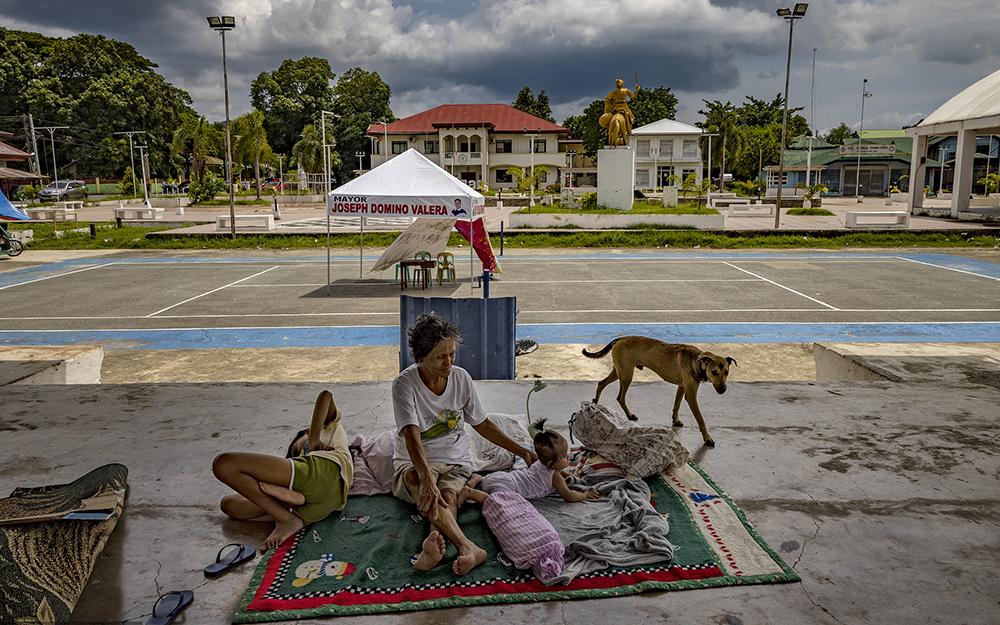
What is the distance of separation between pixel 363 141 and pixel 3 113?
105 feet

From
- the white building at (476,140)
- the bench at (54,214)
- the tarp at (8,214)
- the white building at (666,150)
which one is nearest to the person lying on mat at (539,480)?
the tarp at (8,214)

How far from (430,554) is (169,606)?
1.25 m

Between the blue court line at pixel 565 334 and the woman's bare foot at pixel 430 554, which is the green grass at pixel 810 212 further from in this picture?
the woman's bare foot at pixel 430 554

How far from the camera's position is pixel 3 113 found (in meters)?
64.7

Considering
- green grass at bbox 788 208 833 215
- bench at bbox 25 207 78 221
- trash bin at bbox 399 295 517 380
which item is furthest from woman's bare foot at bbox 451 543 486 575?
bench at bbox 25 207 78 221

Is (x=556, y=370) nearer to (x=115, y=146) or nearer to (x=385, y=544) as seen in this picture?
(x=385, y=544)

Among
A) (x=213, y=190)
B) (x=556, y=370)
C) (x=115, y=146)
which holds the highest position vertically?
(x=115, y=146)

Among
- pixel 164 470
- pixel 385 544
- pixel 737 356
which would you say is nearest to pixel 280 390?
pixel 164 470

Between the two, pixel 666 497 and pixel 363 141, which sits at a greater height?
pixel 363 141

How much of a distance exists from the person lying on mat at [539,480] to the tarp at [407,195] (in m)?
10.7

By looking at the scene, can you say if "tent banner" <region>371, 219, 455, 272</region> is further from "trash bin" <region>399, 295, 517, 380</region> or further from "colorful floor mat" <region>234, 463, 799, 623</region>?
"colorful floor mat" <region>234, 463, 799, 623</region>

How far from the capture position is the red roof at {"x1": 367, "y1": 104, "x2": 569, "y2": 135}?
6394cm

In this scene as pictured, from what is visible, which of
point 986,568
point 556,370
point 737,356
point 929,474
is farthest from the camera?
point 737,356

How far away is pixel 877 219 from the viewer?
→ 3094 centimetres
